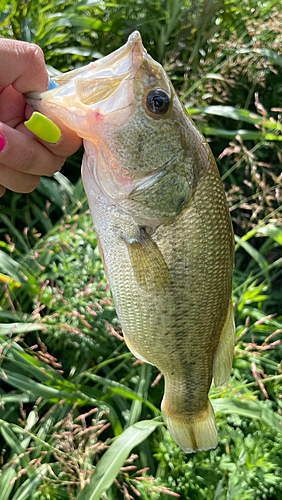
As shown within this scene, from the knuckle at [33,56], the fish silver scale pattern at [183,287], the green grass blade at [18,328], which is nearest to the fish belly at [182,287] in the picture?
the fish silver scale pattern at [183,287]

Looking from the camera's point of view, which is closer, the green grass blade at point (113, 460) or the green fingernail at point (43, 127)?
the green fingernail at point (43, 127)

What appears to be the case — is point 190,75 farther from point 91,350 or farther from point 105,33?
point 91,350

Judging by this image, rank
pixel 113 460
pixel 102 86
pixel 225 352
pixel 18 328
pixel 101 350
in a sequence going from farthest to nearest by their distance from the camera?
pixel 101 350
pixel 18 328
pixel 113 460
pixel 225 352
pixel 102 86

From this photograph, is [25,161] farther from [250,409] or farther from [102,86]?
[250,409]

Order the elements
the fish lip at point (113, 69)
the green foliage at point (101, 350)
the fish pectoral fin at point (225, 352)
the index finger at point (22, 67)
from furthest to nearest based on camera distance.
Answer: the green foliage at point (101, 350)
the fish pectoral fin at point (225, 352)
the index finger at point (22, 67)
the fish lip at point (113, 69)

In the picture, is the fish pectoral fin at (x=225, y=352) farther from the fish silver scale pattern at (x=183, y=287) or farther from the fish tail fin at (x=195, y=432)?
the fish tail fin at (x=195, y=432)

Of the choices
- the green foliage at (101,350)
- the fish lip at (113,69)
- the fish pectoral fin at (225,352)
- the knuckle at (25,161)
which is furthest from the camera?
the green foliage at (101,350)

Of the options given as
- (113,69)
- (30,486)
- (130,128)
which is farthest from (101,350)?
(113,69)
